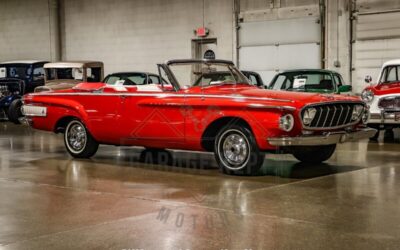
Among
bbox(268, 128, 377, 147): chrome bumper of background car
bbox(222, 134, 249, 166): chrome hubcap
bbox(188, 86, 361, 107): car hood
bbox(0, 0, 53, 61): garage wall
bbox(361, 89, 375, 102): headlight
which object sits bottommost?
bbox(222, 134, 249, 166): chrome hubcap

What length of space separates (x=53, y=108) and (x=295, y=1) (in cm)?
1018

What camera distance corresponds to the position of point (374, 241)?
4.47 metres

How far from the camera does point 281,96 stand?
745 cm

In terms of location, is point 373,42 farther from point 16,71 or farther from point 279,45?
point 16,71

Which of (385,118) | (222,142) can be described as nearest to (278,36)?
(385,118)

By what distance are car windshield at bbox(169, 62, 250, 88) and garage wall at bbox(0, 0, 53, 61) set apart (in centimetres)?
1621

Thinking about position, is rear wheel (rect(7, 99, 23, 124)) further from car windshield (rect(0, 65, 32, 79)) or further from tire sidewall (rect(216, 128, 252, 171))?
tire sidewall (rect(216, 128, 252, 171))

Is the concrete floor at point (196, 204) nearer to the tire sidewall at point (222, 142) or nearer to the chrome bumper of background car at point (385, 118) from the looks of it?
the tire sidewall at point (222, 142)

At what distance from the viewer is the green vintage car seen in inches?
488

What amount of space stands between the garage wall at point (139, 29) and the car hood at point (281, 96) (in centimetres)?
1093

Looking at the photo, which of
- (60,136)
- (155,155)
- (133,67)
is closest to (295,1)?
(133,67)

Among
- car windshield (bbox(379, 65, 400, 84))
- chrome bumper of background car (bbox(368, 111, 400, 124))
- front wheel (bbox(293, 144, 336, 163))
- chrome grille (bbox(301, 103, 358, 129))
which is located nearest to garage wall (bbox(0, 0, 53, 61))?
car windshield (bbox(379, 65, 400, 84))

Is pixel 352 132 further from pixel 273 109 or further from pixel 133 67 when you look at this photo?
pixel 133 67

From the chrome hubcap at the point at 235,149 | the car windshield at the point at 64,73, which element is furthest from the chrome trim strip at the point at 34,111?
the car windshield at the point at 64,73
